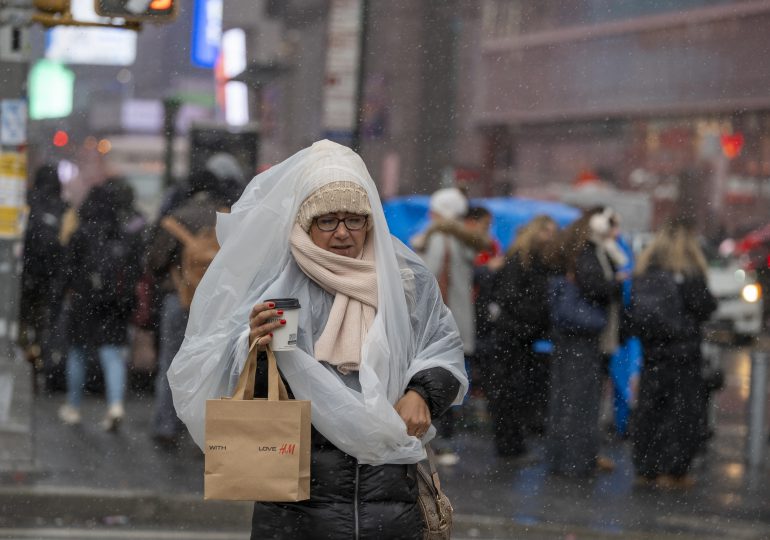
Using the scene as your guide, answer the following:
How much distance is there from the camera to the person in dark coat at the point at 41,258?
393 inches

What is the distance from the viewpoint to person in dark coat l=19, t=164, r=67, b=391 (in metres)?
9.98

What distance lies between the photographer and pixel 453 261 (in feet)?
30.7

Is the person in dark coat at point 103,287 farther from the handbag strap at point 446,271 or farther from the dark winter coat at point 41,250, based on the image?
the handbag strap at point 446,271

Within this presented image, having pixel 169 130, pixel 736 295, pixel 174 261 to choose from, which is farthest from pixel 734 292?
pixel 174 261

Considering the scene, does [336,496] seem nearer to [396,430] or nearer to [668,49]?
[396,430]

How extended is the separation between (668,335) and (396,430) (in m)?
5.10

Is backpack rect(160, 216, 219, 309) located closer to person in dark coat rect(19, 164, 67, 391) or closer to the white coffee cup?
person in dark coat rect(19, 164, 67, 391)

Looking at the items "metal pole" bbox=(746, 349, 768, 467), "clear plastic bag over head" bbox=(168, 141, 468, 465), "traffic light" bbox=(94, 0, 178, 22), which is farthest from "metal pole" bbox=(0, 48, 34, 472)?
"metal pole" bbox=(746, 349, 768, 467)

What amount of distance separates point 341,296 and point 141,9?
427 cm

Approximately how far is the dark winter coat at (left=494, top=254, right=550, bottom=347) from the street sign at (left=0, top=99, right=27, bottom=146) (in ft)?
10.9

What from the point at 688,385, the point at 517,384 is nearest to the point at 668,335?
the point at 688,385

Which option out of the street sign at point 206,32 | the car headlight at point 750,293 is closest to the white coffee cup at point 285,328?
the street sign at point 206,32

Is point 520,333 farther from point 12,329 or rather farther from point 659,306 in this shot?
point 12,329

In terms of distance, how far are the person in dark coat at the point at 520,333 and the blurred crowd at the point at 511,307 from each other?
1cm
